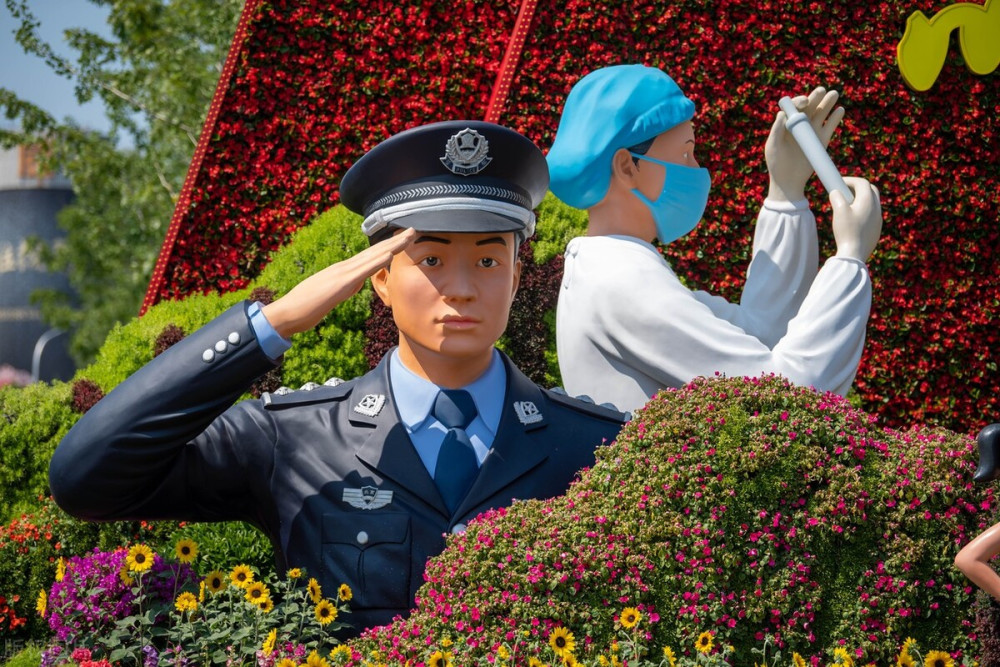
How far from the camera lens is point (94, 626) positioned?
274 centimetres

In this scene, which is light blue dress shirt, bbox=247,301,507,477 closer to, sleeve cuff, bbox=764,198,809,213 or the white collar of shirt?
the white collar of shirt

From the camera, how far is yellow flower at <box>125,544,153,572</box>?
2674mm

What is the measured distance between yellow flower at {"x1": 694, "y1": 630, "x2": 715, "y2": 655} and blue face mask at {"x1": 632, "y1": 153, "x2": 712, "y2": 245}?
1614mm

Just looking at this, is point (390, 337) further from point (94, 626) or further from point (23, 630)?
point (94, 626)

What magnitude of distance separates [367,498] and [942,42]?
397 cm

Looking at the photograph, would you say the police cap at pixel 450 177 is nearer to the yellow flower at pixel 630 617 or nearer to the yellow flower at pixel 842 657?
the yellow flower at pixel 630 617

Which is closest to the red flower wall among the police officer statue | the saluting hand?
the police officer statue

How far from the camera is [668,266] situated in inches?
143

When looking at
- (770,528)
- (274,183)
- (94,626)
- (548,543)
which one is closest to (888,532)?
(770,528)

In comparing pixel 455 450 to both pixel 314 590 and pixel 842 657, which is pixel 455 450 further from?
pixel 842 657

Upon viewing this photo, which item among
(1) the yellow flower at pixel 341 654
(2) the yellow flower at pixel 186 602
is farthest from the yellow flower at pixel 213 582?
(1) the yellow flower at pixel 341 654

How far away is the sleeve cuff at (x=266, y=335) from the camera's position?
2.72 m

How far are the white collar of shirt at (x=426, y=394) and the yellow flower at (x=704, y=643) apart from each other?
2.49ft

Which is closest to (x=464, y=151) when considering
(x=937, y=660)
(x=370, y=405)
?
(x=370, y=405)
